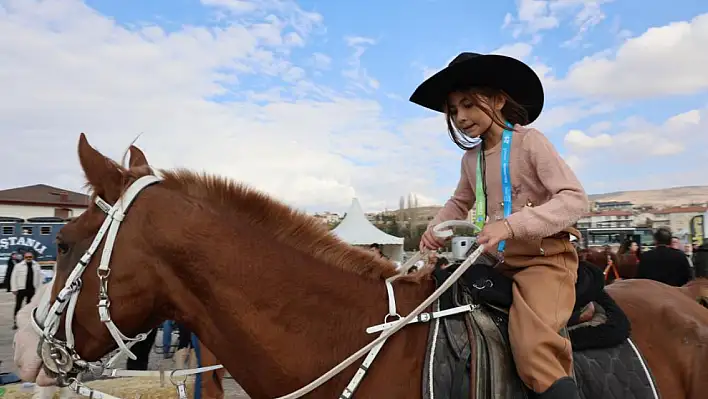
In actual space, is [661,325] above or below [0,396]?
above

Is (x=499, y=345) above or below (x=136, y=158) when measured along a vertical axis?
below

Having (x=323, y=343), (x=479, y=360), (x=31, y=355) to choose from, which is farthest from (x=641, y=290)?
(x=31, y=355)

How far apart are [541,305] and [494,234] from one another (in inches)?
16.4

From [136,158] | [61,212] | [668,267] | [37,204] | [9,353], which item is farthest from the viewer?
[37,204]

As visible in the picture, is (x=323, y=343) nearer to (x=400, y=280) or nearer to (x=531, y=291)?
(x=400, y=280)

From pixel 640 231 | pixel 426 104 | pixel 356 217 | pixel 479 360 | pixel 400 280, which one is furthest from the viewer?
pixel 640 231

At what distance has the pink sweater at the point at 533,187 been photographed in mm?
2133

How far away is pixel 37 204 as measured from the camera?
46.6m

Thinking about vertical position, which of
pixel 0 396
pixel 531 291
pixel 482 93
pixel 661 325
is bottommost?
pixel 0 396

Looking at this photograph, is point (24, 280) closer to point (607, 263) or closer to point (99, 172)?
point (99, 172)

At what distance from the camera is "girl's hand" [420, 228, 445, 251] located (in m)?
2.72

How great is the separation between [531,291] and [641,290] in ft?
4.79

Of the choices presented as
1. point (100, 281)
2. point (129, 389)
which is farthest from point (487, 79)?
point (129, 389)

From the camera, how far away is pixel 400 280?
2.51 meters
